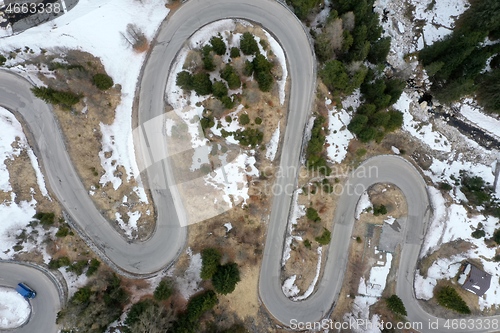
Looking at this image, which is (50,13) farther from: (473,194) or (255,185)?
(473,194)

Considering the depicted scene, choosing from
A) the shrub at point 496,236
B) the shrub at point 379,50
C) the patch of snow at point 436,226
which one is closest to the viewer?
the shrub at point 379,50

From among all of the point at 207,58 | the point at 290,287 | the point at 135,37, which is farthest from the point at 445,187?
the point at 135,37

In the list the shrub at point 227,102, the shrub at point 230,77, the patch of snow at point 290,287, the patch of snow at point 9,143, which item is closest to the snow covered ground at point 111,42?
the patch of snow at point 9,143

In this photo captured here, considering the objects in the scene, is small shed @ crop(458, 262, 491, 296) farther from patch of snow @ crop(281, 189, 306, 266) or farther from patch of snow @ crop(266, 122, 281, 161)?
patch of snow @ crop(266, 122, 281, 161)

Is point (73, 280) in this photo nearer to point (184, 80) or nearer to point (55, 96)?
point (55, 96)

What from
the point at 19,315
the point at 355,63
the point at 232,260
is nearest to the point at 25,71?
the point at 19,315

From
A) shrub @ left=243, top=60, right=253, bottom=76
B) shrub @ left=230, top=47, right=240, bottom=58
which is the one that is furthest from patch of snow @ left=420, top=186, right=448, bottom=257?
shrub @ left=230, top=47, right=240, bottom=58

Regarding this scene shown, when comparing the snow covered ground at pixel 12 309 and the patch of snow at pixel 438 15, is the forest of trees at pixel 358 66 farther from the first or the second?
the snow covered ground at pixel 12 309
